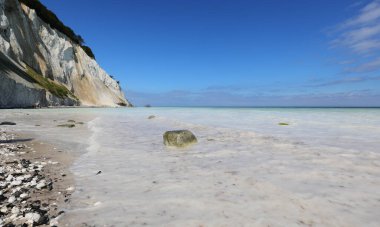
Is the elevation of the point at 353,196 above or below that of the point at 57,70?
below

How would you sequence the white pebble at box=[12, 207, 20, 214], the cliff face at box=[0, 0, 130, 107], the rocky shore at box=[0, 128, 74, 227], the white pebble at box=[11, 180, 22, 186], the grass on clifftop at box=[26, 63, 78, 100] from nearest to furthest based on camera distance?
the rocky shore at box=[0, 128, 74, 227]
the white pebble at box=[12, 207, 20, 214]
the white pebble at box=[11, 180, 22, 186]
the cliff face at box=[0, 0, 130, 107]
the grass on clifftop at box=[26, 63, 78, 100]

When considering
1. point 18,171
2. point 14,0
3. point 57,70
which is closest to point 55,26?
point 57,70

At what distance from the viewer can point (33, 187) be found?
4.83 meters

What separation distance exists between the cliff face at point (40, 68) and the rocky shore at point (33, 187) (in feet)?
106

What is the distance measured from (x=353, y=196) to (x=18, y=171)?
6.24 meters

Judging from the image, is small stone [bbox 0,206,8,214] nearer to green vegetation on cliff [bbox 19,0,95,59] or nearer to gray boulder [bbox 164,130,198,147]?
gray boulder [bbox 164,130,198,147]

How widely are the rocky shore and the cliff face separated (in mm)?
32307

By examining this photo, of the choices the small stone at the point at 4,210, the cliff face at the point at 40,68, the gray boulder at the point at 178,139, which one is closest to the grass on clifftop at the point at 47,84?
the cliff face at the point at 40,68

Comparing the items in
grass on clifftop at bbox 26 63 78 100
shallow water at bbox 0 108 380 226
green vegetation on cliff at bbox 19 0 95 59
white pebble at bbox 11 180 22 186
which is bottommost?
shallow water at bbox 0 108 380 226

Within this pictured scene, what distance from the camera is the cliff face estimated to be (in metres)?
38.0

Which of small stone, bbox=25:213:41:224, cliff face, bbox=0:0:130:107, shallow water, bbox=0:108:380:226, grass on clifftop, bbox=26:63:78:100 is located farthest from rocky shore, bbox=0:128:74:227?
grass on clifftop, bbox=26:63:78:100

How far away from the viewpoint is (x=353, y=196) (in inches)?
185

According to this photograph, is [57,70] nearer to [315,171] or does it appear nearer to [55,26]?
[55,26]

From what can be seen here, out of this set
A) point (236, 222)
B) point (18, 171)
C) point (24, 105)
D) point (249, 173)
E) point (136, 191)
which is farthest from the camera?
point (24, 105)
